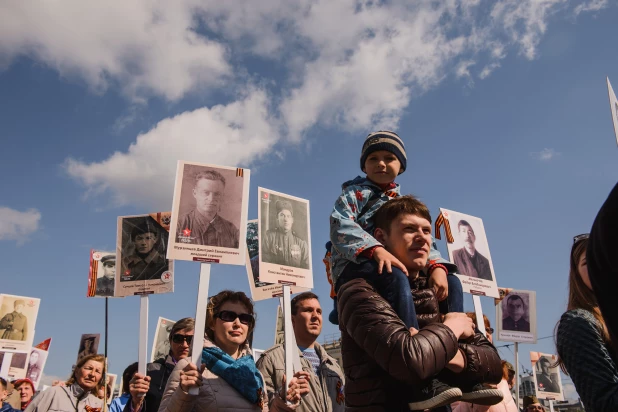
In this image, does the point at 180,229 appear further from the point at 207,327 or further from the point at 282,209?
the point at 282,209

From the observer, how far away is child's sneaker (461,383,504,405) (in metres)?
2.02

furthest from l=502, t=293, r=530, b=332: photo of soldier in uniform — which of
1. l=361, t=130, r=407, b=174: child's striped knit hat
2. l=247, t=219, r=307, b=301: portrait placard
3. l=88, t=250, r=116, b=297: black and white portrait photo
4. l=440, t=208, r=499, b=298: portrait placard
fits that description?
l=361, t=130, r=407, b=174: child's striped knit hat

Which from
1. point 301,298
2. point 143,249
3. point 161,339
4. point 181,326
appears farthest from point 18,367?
point 301,298

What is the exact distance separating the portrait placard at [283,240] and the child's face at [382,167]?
1.97m

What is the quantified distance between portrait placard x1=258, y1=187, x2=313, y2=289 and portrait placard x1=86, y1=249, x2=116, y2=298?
110 inches

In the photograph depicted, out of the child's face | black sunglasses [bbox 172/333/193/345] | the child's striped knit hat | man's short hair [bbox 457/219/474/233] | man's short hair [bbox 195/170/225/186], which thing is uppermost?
man's short hair [bbox 457/219/474/233]

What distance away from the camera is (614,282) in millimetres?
930

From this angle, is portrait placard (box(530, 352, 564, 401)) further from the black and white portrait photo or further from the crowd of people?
the crowd of people

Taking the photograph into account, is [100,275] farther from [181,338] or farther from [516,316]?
[516,316]

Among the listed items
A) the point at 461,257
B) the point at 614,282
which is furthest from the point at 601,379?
the point at 461,257

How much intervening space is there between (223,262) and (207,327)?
566 millimetres

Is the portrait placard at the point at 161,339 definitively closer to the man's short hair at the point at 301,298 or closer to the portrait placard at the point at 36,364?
the man's short hair at the point at 301,298

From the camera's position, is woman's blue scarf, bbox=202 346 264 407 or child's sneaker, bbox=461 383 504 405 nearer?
child's sneaker, bbox=461 383 504 405

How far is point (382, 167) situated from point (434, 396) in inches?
58.9
